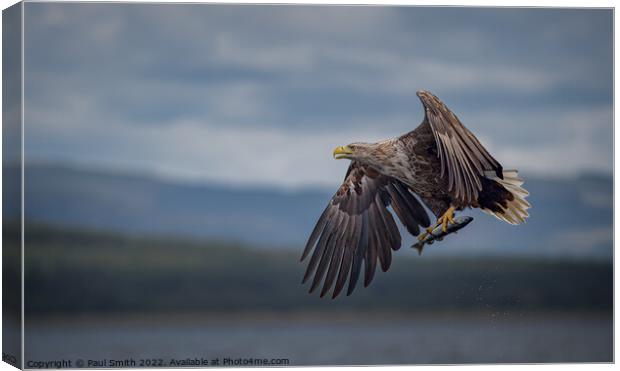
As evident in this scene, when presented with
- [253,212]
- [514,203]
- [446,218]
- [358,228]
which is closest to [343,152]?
[358,228]

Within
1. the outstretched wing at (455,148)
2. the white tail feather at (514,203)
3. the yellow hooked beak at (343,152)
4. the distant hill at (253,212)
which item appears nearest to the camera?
the outstretched wing at (455,148)

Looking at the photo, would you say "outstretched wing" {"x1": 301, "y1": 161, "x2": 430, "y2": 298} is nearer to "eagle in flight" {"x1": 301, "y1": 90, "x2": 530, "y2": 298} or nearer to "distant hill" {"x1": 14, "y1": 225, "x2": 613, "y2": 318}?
"eagle in flight" {"x1": 301, "y1": 90, "x2": 530, "y2": 298}

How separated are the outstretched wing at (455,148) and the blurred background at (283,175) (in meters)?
0.59

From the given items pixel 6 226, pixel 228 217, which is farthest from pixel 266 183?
pixel 6 226

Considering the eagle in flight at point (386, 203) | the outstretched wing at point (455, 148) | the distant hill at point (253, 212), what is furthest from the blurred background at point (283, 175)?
the outstretched wing at point (455, 148)

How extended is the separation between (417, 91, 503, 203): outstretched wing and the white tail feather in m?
0.41

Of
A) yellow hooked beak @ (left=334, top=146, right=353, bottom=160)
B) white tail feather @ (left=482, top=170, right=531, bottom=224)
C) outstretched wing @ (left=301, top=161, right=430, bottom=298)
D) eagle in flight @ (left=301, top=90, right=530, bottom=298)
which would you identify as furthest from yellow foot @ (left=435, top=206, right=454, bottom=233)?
yellow hooked beak @ (left=334, top=146, right=353, bottom=160)

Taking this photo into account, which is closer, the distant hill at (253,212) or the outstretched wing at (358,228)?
the distant hill at (253,212)

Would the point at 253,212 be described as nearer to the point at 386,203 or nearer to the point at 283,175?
the point at 283,175

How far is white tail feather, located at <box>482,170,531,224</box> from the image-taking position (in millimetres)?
9969

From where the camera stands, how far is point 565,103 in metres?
10.1

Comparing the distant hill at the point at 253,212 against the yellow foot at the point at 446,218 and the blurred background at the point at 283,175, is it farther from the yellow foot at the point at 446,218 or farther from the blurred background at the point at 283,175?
the yellow foot at the point at 446,218

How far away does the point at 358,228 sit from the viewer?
398 inches

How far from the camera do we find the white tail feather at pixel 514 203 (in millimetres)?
9969
